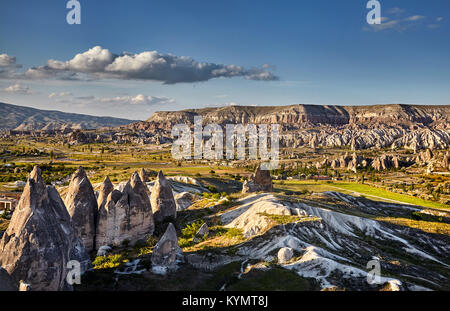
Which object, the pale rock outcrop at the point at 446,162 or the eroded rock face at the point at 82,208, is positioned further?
the pale rock outcrop at the point at 446,162

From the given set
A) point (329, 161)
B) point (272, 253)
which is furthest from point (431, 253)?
point (329, 161)

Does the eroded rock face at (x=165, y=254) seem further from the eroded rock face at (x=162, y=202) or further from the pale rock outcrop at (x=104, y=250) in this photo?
the eroded rock face at (x=162, y=202)

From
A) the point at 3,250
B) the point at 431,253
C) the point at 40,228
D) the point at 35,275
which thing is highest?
the point at 40,228

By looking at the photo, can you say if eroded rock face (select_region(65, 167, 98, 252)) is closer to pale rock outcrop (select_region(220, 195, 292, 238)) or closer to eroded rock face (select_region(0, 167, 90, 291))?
eroded rock face (select_region(0, 167, 90, 291))

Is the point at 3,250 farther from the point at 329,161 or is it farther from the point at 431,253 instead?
the point at 329,161

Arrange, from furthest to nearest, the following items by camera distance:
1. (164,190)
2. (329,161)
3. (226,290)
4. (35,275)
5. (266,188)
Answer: (329,161)
(266,188)
(164,190)
(226,290)
(35,275)

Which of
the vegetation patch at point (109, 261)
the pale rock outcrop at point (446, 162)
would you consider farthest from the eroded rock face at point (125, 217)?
the pale rock outcrop at point (446, 162)

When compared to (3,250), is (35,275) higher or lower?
lower

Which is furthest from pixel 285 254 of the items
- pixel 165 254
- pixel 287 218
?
pixel 165 254
